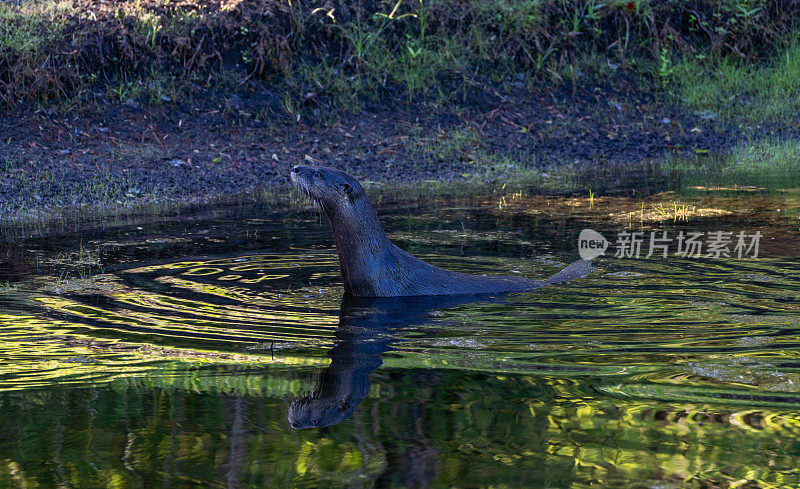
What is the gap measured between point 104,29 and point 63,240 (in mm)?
5480

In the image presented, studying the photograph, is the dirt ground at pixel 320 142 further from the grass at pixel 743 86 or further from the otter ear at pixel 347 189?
the otter ear at pixel 347 189

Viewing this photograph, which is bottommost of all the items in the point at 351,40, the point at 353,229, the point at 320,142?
the point at 353,229

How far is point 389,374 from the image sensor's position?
421cm

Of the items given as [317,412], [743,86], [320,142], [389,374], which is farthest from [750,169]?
[317,412]

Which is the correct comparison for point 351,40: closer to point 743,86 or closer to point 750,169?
point 750,169

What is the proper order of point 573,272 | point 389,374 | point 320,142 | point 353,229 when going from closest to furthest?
point 389,374, point 353,229, point 573,272, point 320,142

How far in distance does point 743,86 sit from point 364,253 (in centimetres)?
1107

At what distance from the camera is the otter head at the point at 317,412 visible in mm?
3523

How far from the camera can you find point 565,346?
4762mm

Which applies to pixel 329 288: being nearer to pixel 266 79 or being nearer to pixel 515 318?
pixel 515 318

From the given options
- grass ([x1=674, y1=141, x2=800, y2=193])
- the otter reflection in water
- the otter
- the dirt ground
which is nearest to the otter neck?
the otter

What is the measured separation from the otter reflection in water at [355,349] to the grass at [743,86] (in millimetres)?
9956

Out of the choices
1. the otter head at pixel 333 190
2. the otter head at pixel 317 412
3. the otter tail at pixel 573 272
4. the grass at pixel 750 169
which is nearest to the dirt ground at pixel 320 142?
the grass at pixel 750 169

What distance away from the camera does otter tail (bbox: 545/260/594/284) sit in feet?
22.0
